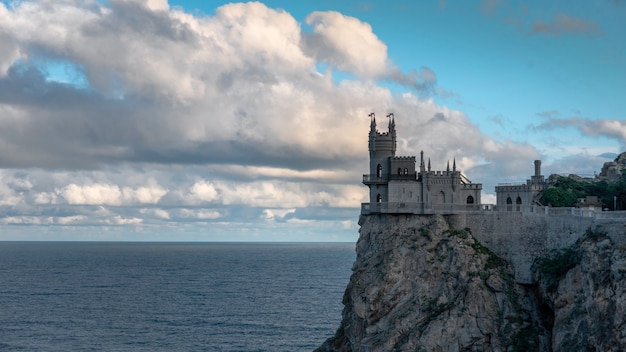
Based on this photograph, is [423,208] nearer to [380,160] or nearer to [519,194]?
[380,160]

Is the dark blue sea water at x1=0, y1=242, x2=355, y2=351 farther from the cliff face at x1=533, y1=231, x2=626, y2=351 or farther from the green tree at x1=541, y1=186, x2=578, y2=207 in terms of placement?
the cliff face at x1=533, y1=231, x2=626, y2=351

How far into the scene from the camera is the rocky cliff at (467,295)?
56.5m

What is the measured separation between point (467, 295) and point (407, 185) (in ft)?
58.5

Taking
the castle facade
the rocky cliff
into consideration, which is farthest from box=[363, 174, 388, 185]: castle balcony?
the castle facade

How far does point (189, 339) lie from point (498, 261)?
49701 millimetres

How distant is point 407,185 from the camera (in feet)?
267

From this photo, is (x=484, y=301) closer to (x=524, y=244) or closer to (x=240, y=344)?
(x=524, y=244)

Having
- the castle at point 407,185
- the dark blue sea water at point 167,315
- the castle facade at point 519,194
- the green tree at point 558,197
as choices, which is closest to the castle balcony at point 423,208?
the castle at point 407,185

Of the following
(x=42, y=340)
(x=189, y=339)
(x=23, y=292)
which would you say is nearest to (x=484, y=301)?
(x=189, y=339)

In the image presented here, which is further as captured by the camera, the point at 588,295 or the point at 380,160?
the point at 380,160

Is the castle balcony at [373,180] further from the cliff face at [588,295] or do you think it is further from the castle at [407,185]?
the cliff face at [588,295]

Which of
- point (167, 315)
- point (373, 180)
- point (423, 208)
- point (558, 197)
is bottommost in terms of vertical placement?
point (167, 315)

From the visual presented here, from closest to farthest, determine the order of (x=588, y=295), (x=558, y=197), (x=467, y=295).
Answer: (x=588, y=295), (x=467, y=295), (x=558, y=197)

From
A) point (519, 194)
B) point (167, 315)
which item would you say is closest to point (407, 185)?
point (519, 194)
